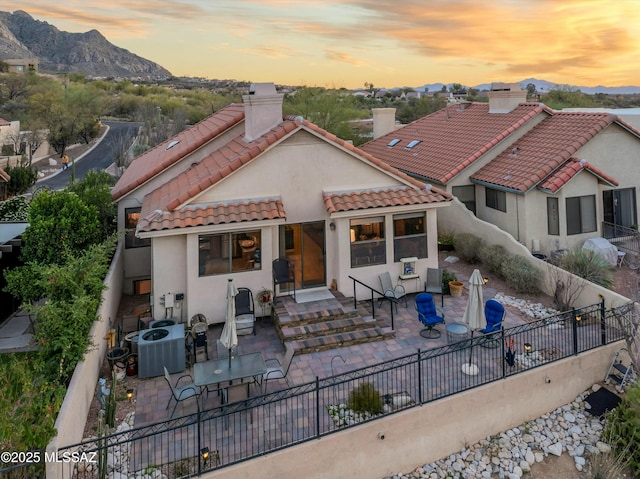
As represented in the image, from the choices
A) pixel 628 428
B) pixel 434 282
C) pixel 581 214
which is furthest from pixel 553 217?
pixel 628 428

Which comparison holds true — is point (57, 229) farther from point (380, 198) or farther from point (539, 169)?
point (539, 169)

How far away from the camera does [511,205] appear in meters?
19.3

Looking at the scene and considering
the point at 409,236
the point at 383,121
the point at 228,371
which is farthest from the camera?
the point at 383,121

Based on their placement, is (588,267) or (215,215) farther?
(588,267)

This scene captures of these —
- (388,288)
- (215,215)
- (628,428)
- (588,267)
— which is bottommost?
(628,428)

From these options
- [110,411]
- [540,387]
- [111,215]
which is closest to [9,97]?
[111,215]

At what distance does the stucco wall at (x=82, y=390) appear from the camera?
285 inches

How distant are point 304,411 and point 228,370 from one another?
1.90m

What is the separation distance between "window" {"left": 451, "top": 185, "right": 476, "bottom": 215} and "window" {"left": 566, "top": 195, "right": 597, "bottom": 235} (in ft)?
15.0

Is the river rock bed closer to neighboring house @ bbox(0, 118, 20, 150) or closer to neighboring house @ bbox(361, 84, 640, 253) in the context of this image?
neighboring house @ bbox(361, 84, 640, 253)

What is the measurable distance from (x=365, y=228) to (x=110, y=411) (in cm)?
926

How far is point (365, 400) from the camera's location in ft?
30.4

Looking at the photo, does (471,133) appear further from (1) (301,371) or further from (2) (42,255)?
(2) (42,255)

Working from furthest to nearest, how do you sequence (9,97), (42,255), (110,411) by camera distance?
(9,97) < (42,255) < (110,411)
